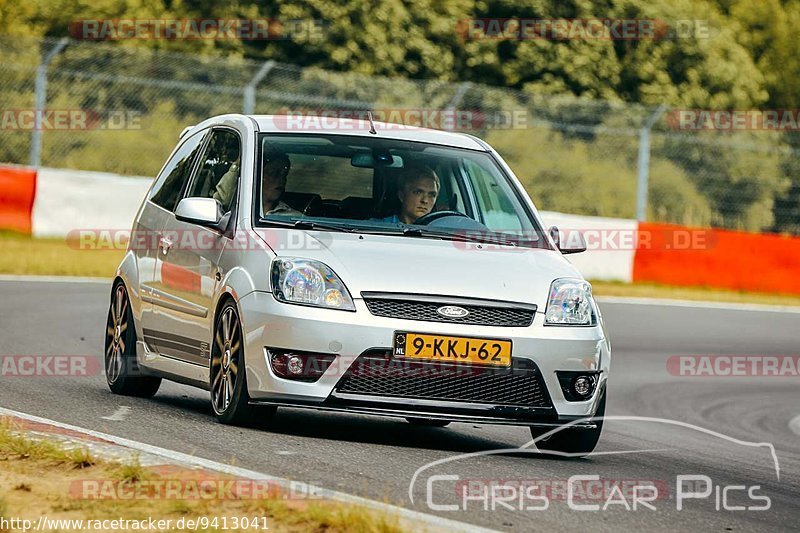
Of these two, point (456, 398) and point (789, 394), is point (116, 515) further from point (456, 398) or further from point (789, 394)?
point (789, 394)

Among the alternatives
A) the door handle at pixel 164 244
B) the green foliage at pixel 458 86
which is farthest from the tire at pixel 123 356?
the green foliage at pixel 458 86

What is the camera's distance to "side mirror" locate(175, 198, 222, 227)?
8.47 meters

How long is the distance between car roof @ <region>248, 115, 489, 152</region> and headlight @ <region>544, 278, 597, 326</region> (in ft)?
4.99

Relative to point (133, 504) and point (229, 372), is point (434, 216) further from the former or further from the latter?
point (133, 504)

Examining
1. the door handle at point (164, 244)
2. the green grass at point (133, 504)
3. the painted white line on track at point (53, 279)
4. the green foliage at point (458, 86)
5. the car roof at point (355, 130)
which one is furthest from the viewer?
the green foliage at point (458, 86)

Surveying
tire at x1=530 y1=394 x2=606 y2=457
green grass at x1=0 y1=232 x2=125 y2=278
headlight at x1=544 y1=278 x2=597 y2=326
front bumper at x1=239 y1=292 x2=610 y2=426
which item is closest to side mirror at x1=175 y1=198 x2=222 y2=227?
front bumper at x1=239 y1=292 x2=610 y2=426

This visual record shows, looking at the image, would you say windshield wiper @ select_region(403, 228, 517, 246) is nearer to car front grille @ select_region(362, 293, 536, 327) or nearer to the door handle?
car front grille @ select_region(362, 293, 536, 327)

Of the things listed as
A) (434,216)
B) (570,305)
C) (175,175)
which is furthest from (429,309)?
(175,175)

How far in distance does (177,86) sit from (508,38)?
17.9 m

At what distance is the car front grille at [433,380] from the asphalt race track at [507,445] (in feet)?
0.94

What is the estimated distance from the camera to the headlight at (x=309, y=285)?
783 centimetres

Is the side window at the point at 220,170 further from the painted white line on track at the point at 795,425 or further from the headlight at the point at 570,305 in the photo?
the painted white line on track at the point at 795,425

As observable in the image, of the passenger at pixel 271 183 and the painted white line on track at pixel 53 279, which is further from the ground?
the passenger at pixel 271 183

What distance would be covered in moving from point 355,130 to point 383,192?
0.51 metres
